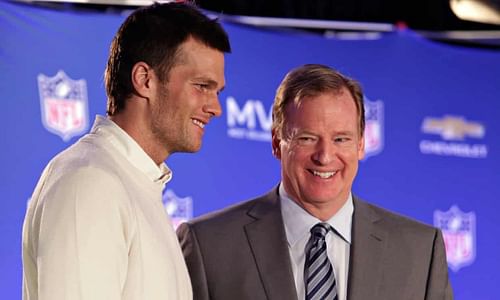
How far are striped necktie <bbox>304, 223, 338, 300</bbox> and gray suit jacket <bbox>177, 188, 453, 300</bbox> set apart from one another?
43mm

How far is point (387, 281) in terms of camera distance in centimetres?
252

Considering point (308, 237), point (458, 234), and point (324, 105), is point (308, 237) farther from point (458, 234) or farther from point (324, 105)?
point (458, 234)

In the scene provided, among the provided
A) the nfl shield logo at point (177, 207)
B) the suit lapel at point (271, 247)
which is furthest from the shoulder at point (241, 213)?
the nfl shield logo at point (177, 207)

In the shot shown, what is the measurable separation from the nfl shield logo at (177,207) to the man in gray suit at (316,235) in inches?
72.7

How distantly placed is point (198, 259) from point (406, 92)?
8.95 feet

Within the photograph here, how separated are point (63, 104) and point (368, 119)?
160 centimetres

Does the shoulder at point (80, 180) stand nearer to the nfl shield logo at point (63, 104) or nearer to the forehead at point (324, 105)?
the forehead at point (324, 105)

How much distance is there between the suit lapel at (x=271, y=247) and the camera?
2.47 metres

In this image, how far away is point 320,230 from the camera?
2.52 metres

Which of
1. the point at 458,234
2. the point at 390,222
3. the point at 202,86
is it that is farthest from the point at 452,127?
the point at 202,86

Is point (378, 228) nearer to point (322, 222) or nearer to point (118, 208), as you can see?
point (322, 222)

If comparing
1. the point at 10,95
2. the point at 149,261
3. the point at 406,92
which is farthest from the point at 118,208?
the point at 406,92

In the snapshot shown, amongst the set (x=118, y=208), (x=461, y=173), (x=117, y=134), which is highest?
(x=117, y=134)

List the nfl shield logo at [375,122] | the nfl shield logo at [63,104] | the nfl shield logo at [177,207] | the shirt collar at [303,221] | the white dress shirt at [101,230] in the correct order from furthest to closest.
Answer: the nfl shield logo at [375,122] < the nfl shield logo at [177,207] < the nfl shield logo at [63,104] < the shirt collar at [303,221] < the white dress shirt at [101,230]
